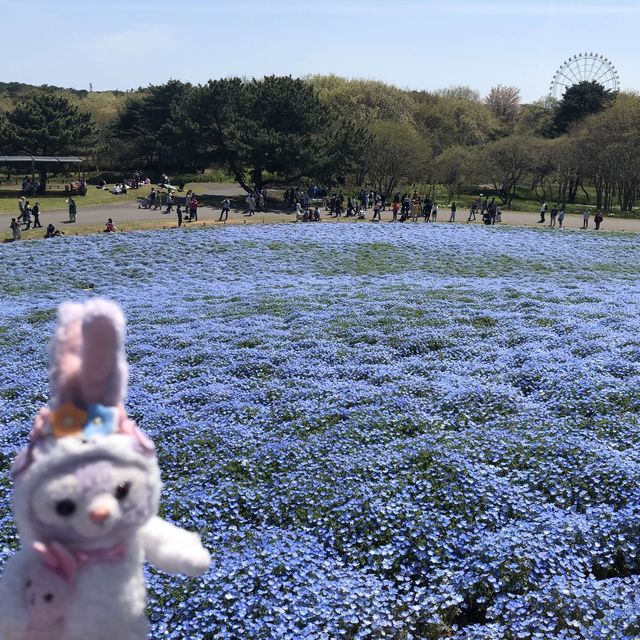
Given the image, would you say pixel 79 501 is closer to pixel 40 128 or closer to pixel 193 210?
pixel 193 210

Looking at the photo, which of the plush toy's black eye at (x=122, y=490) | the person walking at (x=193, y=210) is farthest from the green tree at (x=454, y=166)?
the plush toy's black eye at (x=122, y=490)

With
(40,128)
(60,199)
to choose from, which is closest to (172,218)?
(60,199)

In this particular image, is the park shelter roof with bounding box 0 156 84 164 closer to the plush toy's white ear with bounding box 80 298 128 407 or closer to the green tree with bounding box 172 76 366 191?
the green tree with bounding box 172 76 366 191

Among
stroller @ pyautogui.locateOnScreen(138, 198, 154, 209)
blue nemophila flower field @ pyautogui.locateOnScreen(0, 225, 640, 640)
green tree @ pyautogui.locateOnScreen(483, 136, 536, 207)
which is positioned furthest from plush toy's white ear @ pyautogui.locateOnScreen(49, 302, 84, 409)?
green tree @ pyautogui.locateOnScreen(483, 136, 536, 207)

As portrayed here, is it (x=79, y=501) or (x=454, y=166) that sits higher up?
(x=454, y=166)

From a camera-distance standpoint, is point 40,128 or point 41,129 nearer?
point 41,129

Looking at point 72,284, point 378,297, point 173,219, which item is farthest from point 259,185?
point 378,297

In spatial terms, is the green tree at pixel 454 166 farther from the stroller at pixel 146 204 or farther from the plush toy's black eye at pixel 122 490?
the plush toy's black eye at pixel 122 490
